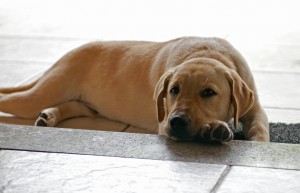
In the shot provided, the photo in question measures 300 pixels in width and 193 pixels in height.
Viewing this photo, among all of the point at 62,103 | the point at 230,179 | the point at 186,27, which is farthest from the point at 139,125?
the point at 186,27

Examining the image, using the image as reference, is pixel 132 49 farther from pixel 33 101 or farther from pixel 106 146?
pixel 106 146

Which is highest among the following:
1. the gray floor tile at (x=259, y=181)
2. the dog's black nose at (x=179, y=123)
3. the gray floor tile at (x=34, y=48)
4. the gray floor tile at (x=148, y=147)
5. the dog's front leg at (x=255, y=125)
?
the dog's black nose at (x=179, y=123)

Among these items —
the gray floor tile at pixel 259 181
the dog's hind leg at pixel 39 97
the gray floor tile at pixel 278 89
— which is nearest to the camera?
the gray floor tile at pixel 259 181

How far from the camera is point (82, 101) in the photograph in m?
4.23

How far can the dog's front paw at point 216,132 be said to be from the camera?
2.91 meters

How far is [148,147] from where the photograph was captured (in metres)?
2.85

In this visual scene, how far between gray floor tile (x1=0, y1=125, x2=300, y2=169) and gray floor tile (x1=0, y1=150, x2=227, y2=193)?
67mm

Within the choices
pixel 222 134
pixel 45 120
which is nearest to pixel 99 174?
pixel 222 134

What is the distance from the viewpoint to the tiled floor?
8.18 feet

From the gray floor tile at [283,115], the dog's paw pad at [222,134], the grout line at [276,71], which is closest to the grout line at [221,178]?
the dog's paw pad at [222,134]

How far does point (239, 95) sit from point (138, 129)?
2.99ft

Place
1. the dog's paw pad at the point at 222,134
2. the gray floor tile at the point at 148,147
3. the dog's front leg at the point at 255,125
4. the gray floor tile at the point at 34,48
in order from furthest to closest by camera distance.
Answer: the gray floor tile at the point at 34,48
the dog's front leg at the point at 255,125
the dog's paw pad at the point at 222,134
the gray floor tile at the point at 148,147

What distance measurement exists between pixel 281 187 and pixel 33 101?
212 centimetres

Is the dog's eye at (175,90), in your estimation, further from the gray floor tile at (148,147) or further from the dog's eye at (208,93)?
the gray floor tile at (148,147)
